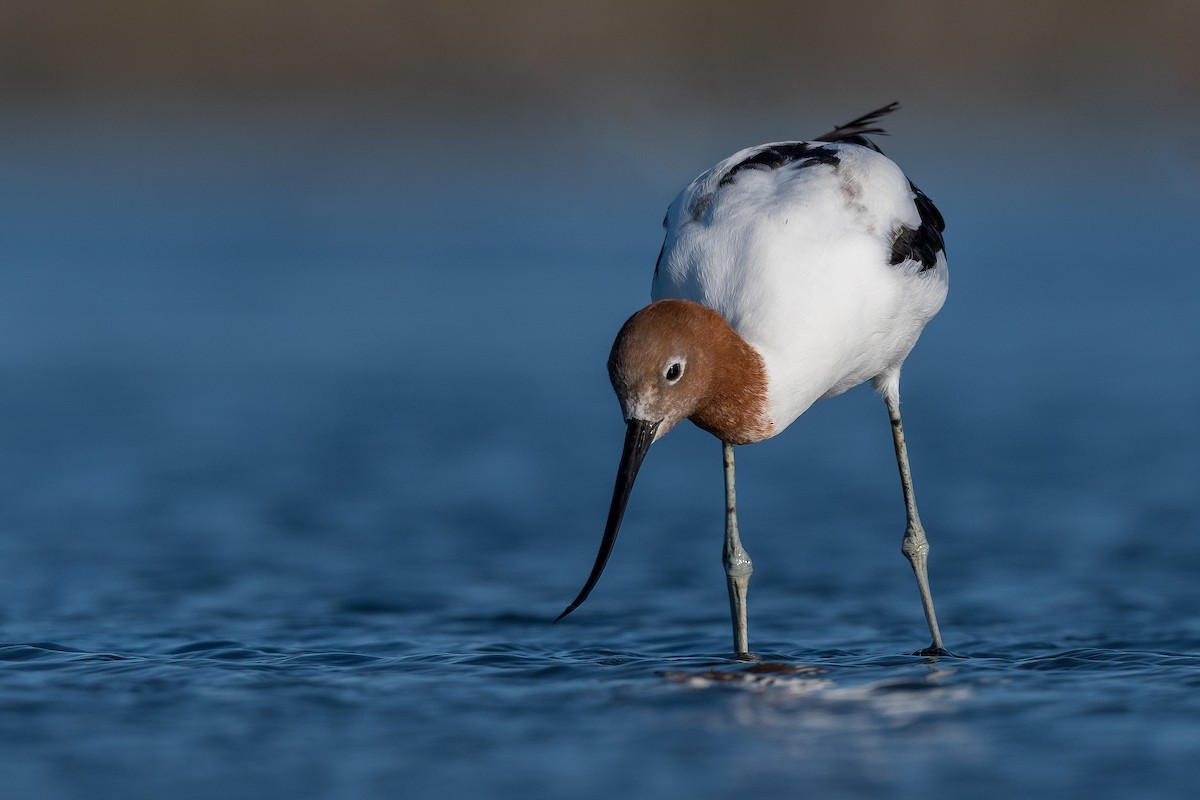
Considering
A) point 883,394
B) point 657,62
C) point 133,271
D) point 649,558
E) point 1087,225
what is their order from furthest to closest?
point 657,62 < point 1087,225 < point 133,271 < point 649,558 < point 883,394

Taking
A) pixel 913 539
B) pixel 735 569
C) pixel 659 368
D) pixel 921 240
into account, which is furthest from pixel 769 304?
pixel 913 539

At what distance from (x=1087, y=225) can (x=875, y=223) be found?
1380 cm

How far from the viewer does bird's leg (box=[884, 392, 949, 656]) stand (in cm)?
757

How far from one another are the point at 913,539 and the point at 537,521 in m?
2.52

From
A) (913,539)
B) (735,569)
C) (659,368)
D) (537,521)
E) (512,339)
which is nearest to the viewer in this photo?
(659,368)

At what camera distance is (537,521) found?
9961mm

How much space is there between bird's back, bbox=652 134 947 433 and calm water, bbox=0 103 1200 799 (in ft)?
3.79

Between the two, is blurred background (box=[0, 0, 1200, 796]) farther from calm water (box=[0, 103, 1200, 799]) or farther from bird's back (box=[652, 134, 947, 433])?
bird's back (box=[652, 134, 947, 433])

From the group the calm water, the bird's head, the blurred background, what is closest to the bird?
the bird's head

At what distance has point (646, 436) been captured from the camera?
6.38 m

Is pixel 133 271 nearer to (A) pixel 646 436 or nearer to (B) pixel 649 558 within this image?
(B) pixel 649 558

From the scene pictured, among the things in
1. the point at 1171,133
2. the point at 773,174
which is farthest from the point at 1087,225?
the point at 773,174

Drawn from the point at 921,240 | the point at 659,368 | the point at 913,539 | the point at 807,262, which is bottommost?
the point at 913,539

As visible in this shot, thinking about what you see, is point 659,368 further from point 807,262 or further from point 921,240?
point 921,240
